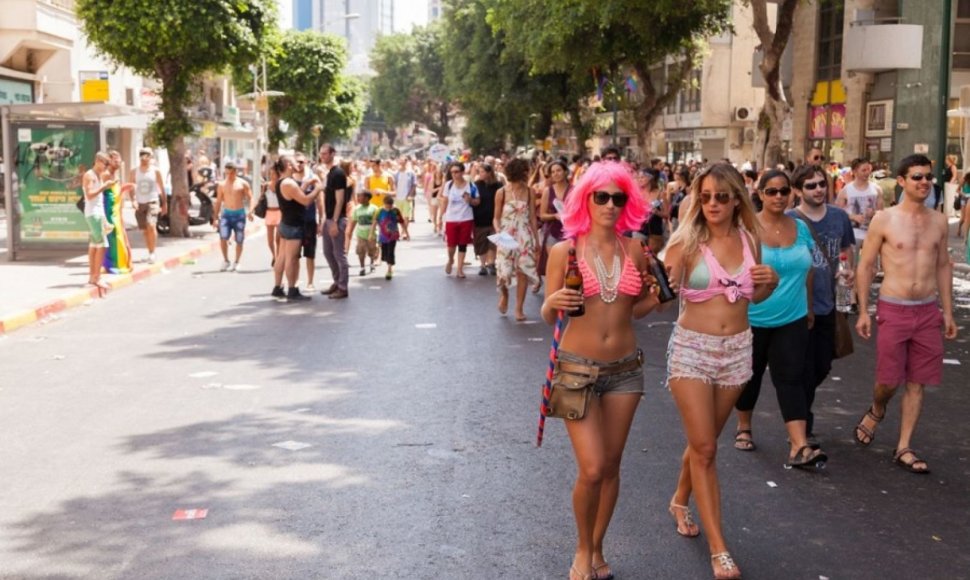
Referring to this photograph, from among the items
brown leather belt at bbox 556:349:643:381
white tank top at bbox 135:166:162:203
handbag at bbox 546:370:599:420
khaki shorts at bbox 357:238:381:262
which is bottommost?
khaki shorts at bbox 357:238:381:262

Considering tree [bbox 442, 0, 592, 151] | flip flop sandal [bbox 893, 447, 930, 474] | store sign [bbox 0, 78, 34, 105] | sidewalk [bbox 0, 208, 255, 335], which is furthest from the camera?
tree [bbox 442, 0, 592, 151]

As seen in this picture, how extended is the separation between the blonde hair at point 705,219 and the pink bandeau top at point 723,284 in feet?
0.28

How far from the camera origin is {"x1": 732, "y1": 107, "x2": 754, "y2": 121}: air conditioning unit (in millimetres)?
49312

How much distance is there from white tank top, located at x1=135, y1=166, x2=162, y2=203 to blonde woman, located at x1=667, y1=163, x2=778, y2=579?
17.1 m

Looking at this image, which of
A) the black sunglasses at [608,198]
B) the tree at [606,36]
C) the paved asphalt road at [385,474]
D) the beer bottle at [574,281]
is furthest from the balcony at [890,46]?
the beer bottle at [574,281]

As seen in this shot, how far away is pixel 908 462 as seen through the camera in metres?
6.91

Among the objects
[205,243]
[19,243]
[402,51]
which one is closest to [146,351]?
[19,243]

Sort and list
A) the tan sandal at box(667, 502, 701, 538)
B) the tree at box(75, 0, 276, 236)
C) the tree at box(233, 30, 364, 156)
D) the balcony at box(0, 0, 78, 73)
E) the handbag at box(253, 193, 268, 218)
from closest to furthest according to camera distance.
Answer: the tan sandal at box(667, 502, 701, 538) < the handbag at box(253, 193, 268, 218) < the tree at box(75, 0, 276, 236) < the balcony at box(0, 0, 78, 73) < the tree at box(233, 30, 364, 156)

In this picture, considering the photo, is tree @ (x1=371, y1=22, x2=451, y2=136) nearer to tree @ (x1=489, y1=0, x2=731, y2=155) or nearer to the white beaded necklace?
tree @ (x1=489, y1=0, x2=731, y2=155)

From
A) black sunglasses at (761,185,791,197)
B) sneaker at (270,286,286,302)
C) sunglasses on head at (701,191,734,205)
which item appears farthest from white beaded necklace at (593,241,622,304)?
sneaker at (270,286,286,302)

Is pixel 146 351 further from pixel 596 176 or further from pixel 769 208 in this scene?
pixel 596 176

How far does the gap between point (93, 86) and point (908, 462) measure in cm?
2624

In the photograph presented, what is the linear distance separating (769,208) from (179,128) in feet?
65.5

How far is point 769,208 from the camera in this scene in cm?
665
